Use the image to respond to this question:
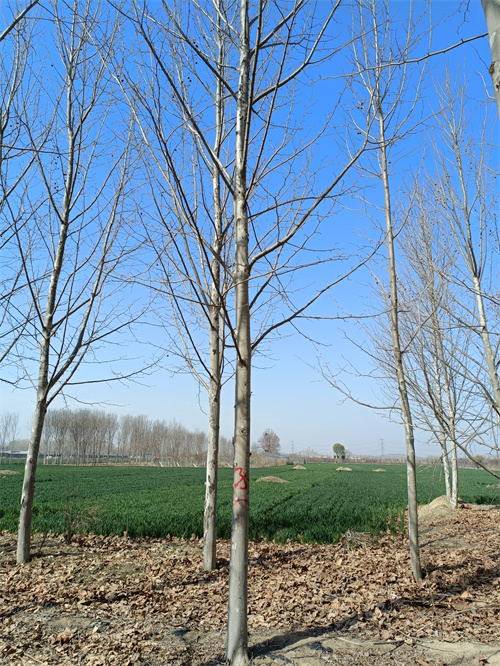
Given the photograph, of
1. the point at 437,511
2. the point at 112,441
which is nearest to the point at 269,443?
the point at 112,441

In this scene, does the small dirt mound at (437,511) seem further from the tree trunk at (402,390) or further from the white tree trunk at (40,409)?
the white tree trunk at (40,409)

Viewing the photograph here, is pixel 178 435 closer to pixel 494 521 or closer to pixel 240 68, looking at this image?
pixel 494 521

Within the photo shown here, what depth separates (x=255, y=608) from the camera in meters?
4.75

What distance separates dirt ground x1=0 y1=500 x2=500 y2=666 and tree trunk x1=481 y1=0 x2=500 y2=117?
3.92m

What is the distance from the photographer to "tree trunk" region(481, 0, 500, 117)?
5.40ft

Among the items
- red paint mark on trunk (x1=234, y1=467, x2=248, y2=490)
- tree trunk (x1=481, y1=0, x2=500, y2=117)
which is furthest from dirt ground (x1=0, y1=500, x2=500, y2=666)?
tree trunk (x1=481, y1=0, x2=500, y2=117)

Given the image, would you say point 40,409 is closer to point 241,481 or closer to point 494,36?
point 241,481

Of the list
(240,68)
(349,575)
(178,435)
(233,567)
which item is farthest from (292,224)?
(178,435)

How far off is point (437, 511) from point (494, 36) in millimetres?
14071

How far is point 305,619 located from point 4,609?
10.1 feet

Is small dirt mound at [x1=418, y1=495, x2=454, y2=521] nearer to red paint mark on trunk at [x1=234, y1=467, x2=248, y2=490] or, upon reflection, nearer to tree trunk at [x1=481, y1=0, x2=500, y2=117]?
red paint mark on trunk at [x1=234, y1=467, x2=248, y2=490]

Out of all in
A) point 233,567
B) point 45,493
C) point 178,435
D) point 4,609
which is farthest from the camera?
point 178,435

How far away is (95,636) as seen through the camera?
404 centimetres

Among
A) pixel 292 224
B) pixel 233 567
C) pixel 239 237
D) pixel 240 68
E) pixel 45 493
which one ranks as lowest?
pixel 45 493
